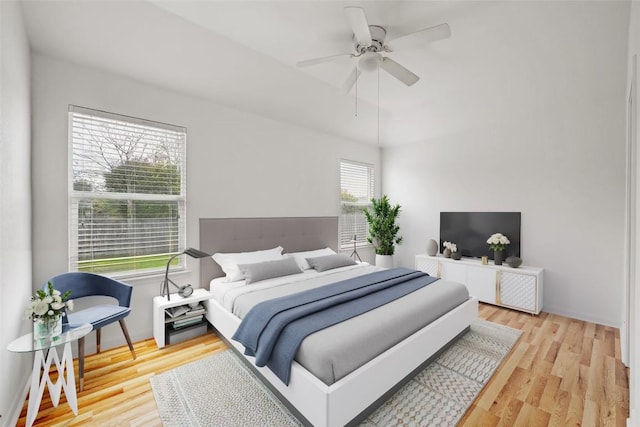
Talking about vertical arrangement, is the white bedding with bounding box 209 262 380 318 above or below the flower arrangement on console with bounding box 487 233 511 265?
below

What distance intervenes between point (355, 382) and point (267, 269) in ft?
5.85

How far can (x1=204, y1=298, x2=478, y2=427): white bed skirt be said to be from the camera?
A: 1.60 metres

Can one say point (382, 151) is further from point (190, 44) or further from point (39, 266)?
point (39, 266)

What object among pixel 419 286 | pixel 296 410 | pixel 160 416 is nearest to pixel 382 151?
pixel 419 286

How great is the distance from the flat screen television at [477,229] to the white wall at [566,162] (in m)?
0.13

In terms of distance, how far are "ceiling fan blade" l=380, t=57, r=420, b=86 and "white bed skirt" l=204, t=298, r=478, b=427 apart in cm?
229

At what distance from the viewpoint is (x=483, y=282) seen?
13.1 ft

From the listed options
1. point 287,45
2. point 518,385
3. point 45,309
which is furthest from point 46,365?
point 518,385

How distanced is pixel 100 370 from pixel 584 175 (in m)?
5.70

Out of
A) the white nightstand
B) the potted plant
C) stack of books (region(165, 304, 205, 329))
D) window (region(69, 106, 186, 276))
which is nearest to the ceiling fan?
window (region(69, 106, 186, 276))

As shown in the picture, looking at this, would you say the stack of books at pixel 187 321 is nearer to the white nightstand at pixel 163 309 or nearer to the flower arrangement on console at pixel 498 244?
the white nightstand at pixel 163 309

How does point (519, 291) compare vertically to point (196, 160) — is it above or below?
below

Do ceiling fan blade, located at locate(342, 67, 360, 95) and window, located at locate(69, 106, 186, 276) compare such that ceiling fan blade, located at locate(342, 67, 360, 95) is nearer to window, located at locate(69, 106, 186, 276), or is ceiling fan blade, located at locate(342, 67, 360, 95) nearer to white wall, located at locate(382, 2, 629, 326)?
white wall, located at locate(382, 2, 629, 326)

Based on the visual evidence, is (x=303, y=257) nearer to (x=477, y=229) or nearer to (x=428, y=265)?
(x=428, y=265)
